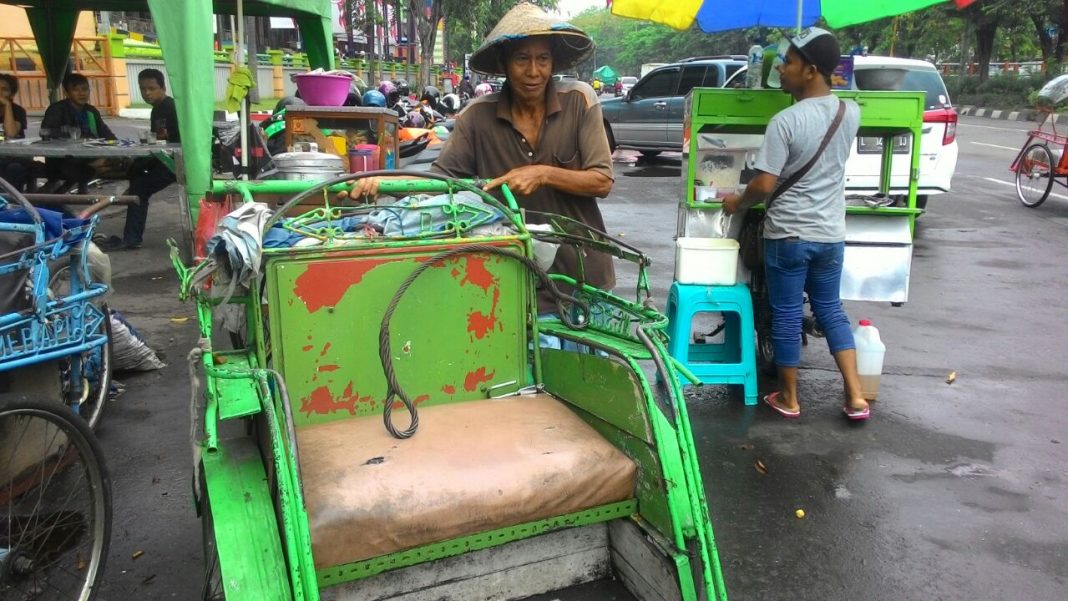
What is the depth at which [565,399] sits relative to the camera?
104 inches

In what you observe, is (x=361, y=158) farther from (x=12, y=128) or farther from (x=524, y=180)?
(x=12, y=128)

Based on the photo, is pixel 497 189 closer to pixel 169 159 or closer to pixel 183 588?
pixel 183 588

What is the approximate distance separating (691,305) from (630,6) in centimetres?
167

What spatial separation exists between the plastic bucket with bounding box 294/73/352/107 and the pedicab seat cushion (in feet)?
Answer: 17.2

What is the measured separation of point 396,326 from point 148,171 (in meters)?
6.24

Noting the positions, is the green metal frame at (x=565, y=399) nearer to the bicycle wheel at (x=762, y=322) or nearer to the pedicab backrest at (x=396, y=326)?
the pedicab backrest at (x=396, y=326)

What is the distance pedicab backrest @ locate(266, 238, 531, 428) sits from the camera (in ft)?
7.71

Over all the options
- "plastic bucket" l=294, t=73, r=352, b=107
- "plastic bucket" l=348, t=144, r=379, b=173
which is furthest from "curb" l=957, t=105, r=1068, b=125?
"plastic bucket" l=348, t=144, r=379, b=173

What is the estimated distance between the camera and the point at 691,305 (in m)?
4.16

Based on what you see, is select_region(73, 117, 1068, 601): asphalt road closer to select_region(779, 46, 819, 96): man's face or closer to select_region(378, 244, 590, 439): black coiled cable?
select_region(378, 244, 590, 439): black coiled cable

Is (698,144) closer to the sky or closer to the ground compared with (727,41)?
closer to the ground

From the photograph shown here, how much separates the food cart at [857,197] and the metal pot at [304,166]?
2.16 m

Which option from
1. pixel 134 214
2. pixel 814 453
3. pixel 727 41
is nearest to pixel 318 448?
pixel 814 453

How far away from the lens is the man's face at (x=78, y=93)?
7.73m
